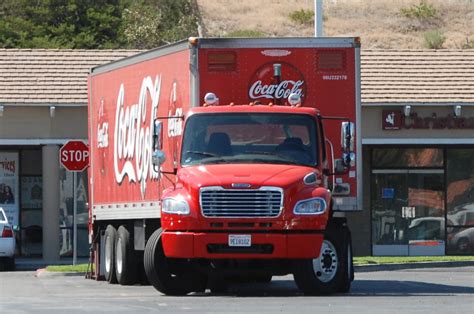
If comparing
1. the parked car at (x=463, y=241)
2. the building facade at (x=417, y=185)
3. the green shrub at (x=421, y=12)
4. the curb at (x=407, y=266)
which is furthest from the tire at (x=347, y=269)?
the green shrub at (x=421, y=12)

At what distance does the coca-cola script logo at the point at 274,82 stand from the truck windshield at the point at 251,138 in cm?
83

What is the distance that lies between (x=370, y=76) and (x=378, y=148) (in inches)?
82.8

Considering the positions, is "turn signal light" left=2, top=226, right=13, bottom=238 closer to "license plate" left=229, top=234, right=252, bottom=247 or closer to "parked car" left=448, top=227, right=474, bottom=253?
"parked car" left=448, top=227, right=474, bottom=253

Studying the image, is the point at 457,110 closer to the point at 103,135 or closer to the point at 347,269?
the point at 103,135

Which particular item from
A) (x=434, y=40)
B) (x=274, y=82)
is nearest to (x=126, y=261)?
(x=274, y=82)

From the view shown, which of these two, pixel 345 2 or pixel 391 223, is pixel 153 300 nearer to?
pixel 391 223

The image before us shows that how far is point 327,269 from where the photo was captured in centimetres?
1931

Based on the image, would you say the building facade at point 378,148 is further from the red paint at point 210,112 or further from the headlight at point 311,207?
the headlight at point 311,207

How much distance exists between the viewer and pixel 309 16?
261 ft

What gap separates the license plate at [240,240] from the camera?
18219 millimetres

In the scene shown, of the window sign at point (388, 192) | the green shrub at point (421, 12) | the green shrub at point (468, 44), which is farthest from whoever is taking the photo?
the green shrub at point (421, 12)

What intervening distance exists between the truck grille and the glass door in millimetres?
19917

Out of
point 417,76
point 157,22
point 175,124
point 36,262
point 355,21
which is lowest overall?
point 36,262

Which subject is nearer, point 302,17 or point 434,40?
point 434,40
